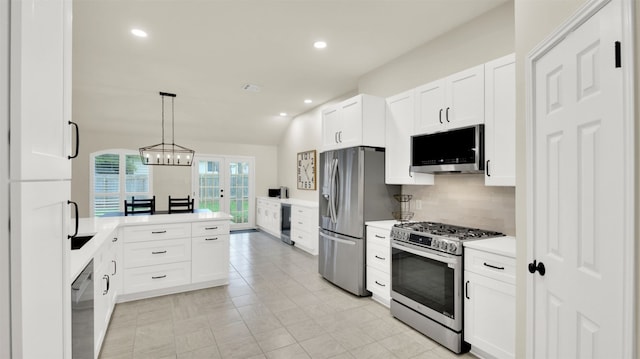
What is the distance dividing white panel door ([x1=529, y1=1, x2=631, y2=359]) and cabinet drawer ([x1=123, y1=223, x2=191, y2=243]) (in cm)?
333

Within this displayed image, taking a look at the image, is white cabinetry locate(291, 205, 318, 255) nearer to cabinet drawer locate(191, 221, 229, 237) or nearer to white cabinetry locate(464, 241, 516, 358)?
cabinet drawer locate(191, 221, 229, 237)

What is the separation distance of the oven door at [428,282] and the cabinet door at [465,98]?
1.15 m

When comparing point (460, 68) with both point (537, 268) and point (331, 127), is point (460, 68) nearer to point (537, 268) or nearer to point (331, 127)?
point (331, 127)

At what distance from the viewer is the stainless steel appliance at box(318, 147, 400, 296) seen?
3453mm

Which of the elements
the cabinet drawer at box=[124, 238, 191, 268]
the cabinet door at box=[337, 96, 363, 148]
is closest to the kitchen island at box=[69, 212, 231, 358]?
the cabinet drawer at box=[124, 238, 191, 268]

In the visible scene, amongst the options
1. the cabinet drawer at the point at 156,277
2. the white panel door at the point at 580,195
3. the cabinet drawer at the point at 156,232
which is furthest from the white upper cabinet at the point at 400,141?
the cabinet drawer at the point at 156,277

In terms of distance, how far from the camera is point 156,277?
3438mm

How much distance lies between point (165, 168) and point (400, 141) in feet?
19.5

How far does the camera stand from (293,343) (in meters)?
2.54

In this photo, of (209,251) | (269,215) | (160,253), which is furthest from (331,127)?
(269,215)

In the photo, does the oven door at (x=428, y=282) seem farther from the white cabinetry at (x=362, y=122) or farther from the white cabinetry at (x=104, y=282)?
the white cabinetry at (x=104, y=282)

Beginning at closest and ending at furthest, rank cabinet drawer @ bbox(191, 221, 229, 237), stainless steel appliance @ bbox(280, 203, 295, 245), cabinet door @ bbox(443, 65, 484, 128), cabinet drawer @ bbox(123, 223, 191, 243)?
cabinet door @ bbox(443, 65, 484, 128) → cabinet drawer @ bbox(123, 223, 191, 243) → cabinet drawer @ bbox(191, 221, 229, 237) → stainless steel appliance @ bbox(280, 203, 295, 245)

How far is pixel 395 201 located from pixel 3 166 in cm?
339

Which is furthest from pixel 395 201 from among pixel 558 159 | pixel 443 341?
pixel 558 159
